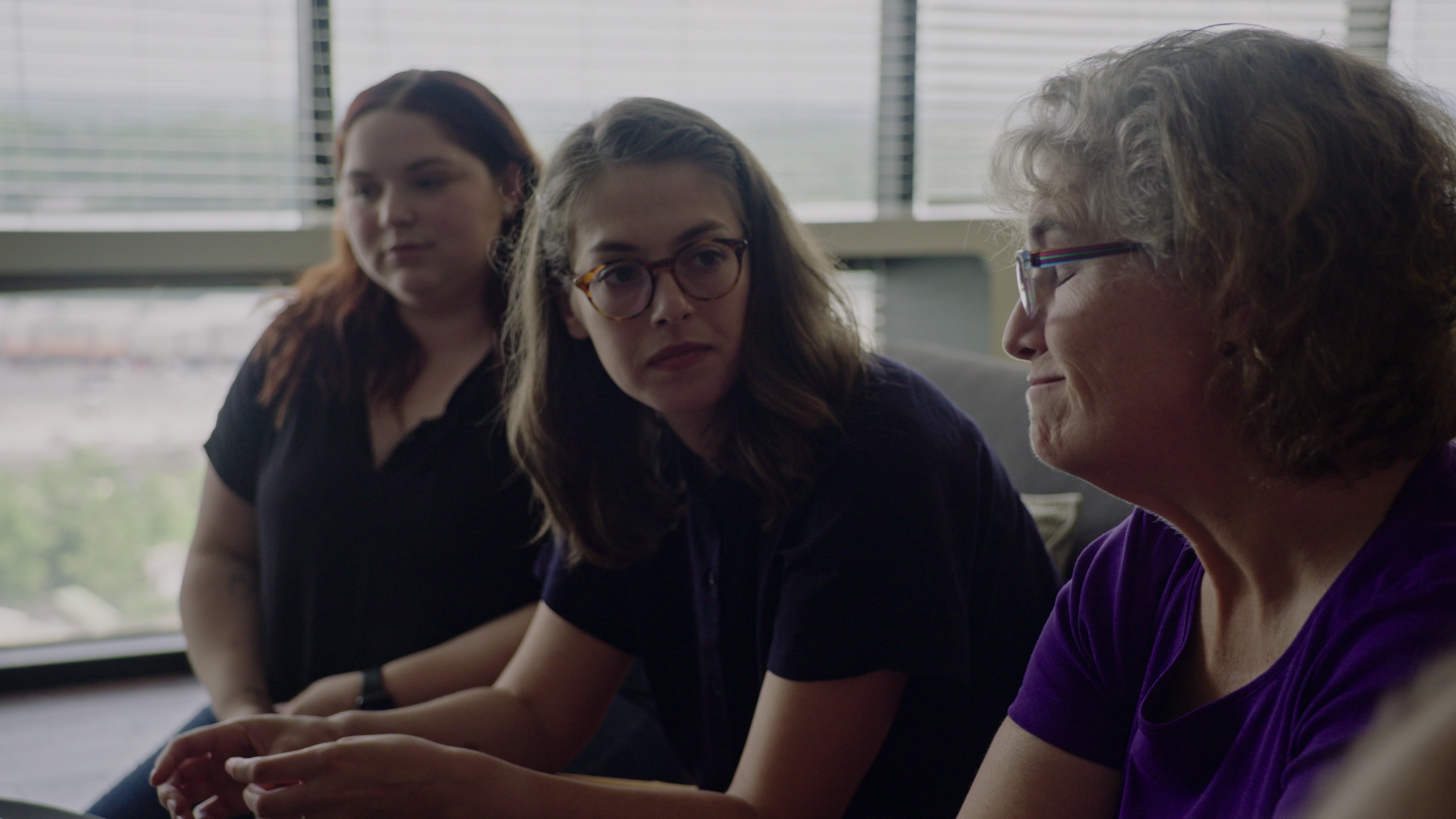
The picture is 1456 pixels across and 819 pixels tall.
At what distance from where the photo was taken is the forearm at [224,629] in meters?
1.69

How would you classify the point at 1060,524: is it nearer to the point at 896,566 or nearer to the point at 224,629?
the point at 896,566

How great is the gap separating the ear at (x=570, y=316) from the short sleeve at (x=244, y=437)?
0.69 metres

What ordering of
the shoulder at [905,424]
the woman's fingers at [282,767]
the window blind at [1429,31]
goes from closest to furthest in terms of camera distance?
the woman's fingers at [282,767] → the shoulder at [905,424] → the window blind at [1429,31]

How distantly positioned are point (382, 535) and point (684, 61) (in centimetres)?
186

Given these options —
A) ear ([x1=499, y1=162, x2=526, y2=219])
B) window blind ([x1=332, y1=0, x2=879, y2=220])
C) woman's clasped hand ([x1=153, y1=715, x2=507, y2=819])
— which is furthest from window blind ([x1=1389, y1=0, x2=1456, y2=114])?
woman's clasped hand ([x1=153, y1=715, x2=507, y2=819])

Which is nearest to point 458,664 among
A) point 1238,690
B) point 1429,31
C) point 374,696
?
point 374,696

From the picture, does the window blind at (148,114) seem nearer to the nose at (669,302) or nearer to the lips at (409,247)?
the lips at (409,247)

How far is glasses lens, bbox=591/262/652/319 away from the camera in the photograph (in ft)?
3.99

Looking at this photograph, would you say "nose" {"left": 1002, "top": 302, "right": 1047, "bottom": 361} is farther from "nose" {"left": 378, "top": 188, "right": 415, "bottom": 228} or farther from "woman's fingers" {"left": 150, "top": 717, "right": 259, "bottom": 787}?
"nose" {"left": 378, "top": 188, "right": 415, "bottom": 228}

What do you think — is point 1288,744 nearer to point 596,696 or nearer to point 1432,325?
point 1432,325

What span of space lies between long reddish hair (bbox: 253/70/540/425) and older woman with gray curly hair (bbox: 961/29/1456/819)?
1047 mm

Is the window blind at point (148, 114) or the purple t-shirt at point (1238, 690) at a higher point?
the window blind at point (148, 114)

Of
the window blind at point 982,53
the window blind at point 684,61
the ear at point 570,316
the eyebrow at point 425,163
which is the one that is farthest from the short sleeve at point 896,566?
the window blind at point 982,53

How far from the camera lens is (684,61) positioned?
3.13 metres
